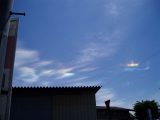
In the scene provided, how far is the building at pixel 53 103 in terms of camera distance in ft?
36.7

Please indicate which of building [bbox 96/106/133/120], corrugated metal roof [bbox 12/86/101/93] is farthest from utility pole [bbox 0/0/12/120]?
building [bbox 96/106/133/120]

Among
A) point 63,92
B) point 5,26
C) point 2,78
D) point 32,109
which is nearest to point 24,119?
point 32,109

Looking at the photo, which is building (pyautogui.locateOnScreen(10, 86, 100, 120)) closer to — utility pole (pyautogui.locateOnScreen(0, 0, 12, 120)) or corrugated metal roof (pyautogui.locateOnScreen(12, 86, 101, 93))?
corrugated metal roof (pyautogui.locateOnScreen(12, 86, 101, 93))

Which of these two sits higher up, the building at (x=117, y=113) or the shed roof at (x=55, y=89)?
the building at (x=117, y=113)

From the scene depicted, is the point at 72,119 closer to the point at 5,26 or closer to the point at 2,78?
the point at 2,78

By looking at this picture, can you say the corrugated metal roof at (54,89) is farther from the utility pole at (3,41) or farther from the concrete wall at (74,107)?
the utility pole at (3,41)

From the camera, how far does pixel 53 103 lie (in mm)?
11414

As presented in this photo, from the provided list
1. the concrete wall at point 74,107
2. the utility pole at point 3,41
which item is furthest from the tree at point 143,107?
the utility pole at point 3,41

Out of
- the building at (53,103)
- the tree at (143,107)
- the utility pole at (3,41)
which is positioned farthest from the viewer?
the tree at (143,107)

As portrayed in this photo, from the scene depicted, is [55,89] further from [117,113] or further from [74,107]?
[117,113]

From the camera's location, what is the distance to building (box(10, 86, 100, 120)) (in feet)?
36.7

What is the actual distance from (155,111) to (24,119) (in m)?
40.6

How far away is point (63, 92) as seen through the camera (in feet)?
38.3

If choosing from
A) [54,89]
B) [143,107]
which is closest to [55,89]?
[54,89]
